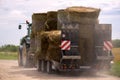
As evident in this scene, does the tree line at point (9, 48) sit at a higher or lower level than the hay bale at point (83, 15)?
lower

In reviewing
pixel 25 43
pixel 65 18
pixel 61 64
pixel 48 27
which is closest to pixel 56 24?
pixel 48 27

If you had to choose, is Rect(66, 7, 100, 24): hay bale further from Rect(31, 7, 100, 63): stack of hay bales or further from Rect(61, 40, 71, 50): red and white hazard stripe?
Rect(61, 40, 71, 50): red and white hazard stripe

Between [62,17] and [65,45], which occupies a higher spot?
[62,17]

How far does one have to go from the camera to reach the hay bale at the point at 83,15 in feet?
69.9

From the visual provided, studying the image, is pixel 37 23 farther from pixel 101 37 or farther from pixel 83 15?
pixel 101 37

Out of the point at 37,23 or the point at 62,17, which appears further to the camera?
the point at 37,23

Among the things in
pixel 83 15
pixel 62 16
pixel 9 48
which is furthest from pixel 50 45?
pixel 9 48

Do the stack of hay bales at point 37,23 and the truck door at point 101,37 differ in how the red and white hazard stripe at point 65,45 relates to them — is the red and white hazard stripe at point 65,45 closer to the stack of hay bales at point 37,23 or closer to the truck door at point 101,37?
the truck door at point 101,37

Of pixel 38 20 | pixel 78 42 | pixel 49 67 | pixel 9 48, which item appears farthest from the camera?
pixel 9 48

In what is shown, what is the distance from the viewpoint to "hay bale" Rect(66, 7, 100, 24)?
21297 millimetres

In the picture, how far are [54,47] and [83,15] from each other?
2.21 m

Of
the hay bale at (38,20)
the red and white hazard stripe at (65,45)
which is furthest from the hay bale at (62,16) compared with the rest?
the hay bale at (38,20)

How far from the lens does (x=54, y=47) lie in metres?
21.3

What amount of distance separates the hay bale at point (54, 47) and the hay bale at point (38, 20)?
4.49 meters
